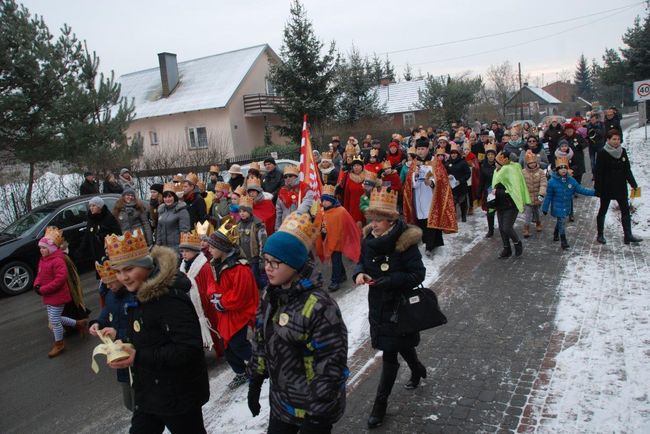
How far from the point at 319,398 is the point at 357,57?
30802mm

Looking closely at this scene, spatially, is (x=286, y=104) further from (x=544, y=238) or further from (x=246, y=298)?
(x=246, y=298)

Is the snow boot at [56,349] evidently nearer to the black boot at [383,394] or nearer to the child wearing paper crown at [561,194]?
the black boot at [383,394]

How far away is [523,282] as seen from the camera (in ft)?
25.1

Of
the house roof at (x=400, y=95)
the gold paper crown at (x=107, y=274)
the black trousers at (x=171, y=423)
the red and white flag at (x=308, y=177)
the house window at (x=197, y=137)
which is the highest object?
the house roof at (x=400, y=95)

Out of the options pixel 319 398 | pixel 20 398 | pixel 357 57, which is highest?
pixel 357 57

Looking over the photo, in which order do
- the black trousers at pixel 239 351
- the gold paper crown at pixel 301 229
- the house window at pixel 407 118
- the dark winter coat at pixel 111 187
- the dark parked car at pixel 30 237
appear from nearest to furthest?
the gold paper crown at pixel 301 229 → the black trousers at pixel 239 351 → the dark parked car at pixel 30 237 → the dark winter coat at pixel 111 187 → the house window at pixel 407 118

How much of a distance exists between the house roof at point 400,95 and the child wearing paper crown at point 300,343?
4794cm

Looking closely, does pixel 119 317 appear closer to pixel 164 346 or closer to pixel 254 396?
pixel 164 346

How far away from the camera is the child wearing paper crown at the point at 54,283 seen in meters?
6.84

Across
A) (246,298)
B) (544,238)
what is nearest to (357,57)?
(544,238)

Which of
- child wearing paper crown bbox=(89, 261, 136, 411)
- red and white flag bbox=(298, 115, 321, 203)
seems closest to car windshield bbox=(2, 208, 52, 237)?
red and white flag bbox=(298, 115, 321, 203)

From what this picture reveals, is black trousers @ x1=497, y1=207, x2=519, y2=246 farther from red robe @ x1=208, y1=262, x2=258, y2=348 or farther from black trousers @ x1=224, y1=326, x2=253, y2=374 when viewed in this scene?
black trousers @ x1=224, y1=326, x2=253, y2=374

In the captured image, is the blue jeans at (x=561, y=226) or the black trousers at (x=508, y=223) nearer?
the black trousers at (x=508, y=223)

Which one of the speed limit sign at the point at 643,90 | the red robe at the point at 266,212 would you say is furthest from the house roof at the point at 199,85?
the red robe at the point at 266,212
